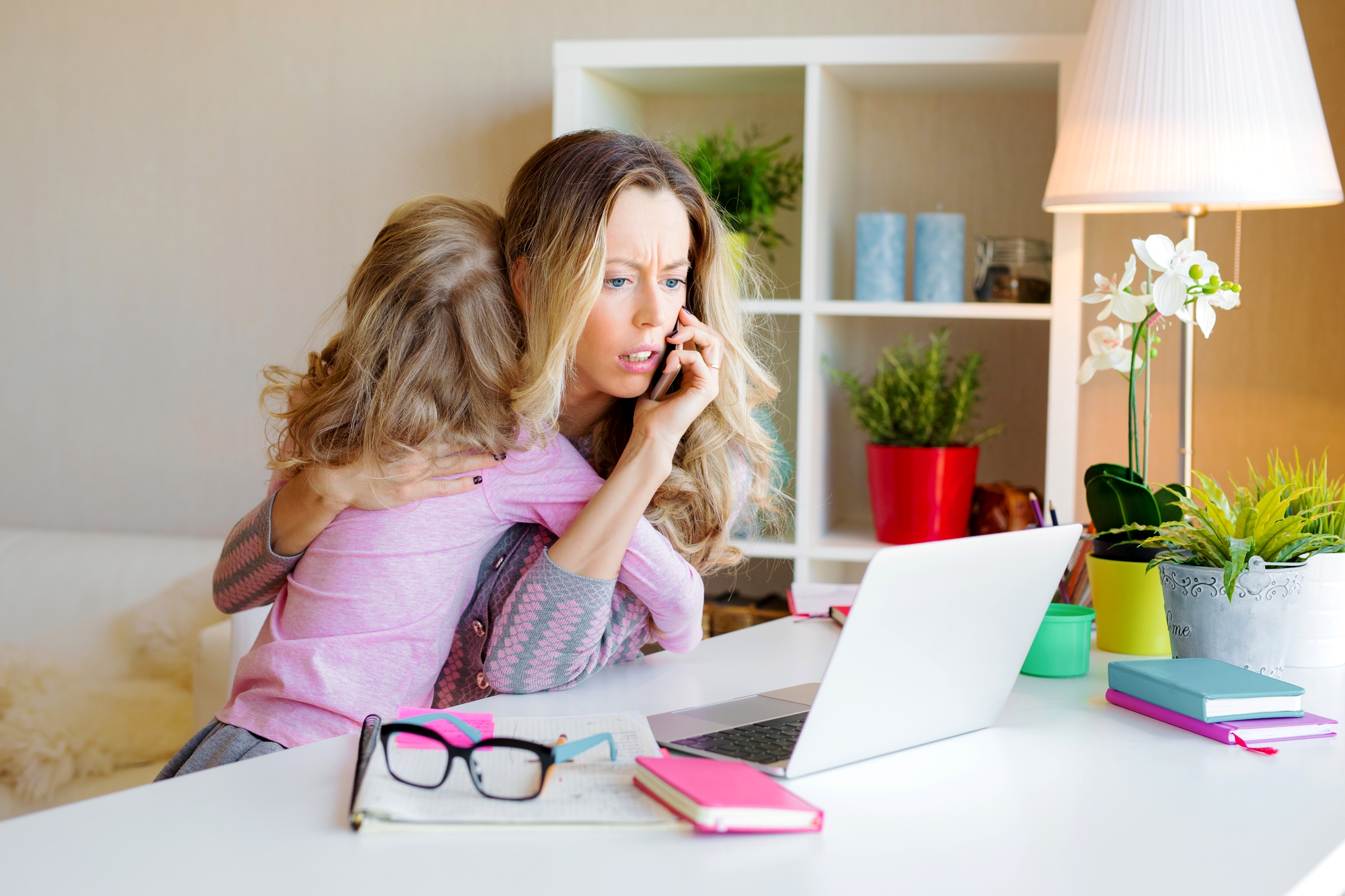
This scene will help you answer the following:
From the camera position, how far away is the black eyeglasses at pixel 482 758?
30.1 inches

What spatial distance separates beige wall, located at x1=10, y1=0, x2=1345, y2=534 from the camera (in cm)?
239

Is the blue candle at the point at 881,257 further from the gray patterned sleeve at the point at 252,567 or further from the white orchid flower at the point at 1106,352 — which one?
the gray patterned sleeve at the point at 252,567

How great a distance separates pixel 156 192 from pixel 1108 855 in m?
2.61

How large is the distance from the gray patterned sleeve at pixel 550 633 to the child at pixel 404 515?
0.22ft

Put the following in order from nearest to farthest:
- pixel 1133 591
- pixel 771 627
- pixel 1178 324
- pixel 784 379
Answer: pixel 1133 591
pixel 771 627
pixel 1178 324
pixel 784 379

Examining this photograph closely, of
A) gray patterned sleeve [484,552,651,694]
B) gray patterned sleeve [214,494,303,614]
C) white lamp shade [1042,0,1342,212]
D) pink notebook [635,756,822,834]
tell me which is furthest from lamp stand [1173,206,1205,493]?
gray patterned sleeve [214,494,303,614]

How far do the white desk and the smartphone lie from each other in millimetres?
527

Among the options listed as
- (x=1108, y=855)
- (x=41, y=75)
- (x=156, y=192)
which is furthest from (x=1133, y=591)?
(x=41, y=75)

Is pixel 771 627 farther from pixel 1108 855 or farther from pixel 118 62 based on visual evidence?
pixel 118 62

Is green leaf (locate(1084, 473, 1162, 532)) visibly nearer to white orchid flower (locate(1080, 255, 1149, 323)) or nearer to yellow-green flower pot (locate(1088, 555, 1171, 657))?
yellow-green flower pot (locate(1088, 555, 1171, 657))

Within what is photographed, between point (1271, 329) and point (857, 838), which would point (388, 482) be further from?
point (1271, 329)

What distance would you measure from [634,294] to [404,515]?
0.34 m

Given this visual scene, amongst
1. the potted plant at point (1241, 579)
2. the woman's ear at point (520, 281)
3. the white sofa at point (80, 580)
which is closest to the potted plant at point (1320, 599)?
the potted plant at point (1241, 579)

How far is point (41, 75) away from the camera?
273cm
